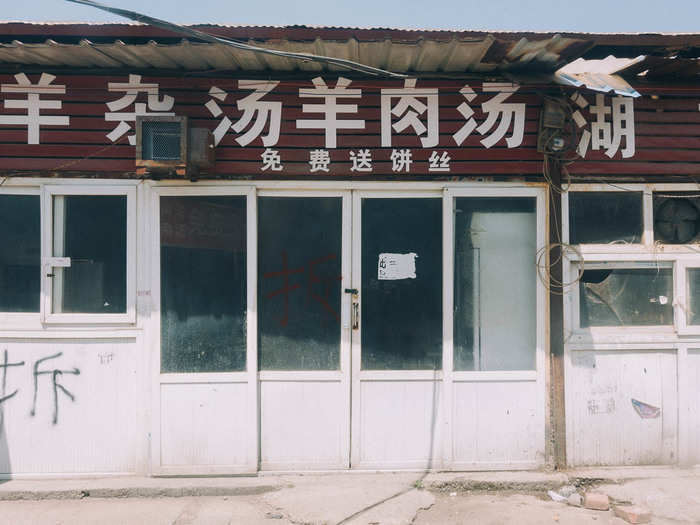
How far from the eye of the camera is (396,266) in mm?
4906

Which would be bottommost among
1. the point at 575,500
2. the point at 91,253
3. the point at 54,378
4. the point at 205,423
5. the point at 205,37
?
the point at 575,500

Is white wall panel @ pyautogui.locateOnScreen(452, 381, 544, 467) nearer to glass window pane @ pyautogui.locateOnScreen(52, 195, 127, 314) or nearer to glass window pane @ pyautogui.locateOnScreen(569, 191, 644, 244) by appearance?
glass window pane @ pyautogui.locateOnScreen(569, 191, 644, 244)

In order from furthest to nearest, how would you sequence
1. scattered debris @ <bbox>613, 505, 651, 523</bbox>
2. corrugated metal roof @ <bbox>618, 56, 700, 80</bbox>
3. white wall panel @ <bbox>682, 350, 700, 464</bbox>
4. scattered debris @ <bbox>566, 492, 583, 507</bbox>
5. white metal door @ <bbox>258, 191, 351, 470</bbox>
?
white wall panel @ <bbox>682, 350, 700, 464</bbox>
white metal door @ <bbox>258, 191, 351, 470</bbox>
corrugated metal roof @ <bbox>618, 56, 700, 80</bbox>
scattered debris @ <bbox>566, 492, 583, 507</bbox>
scattered debris @ <bbox>613, 505, 651, 523</bbox>

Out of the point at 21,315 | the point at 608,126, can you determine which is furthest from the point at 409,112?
the point at 21,315

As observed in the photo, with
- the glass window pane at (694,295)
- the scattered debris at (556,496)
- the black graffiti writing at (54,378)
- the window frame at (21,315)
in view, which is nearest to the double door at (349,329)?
the scattered debris at (556,496)

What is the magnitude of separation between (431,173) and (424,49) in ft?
3.45

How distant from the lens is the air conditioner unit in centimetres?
447

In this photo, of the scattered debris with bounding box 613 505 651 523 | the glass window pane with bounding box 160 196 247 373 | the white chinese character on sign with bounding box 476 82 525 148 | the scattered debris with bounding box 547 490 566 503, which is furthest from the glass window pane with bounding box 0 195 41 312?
the scattered debris with bounding box 613 505 651 523

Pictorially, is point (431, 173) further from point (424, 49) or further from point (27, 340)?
point (27, 340)

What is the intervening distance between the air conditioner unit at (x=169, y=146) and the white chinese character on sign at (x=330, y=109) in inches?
34.8

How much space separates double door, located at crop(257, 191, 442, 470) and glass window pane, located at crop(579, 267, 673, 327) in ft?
4.47

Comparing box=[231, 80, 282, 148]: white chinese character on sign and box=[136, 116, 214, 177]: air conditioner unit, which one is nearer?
box=[136, 116, 214, 177]: air conditioner unit

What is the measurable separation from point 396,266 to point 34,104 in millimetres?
3450

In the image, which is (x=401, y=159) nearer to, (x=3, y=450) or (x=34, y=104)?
(x=34, y=104)
